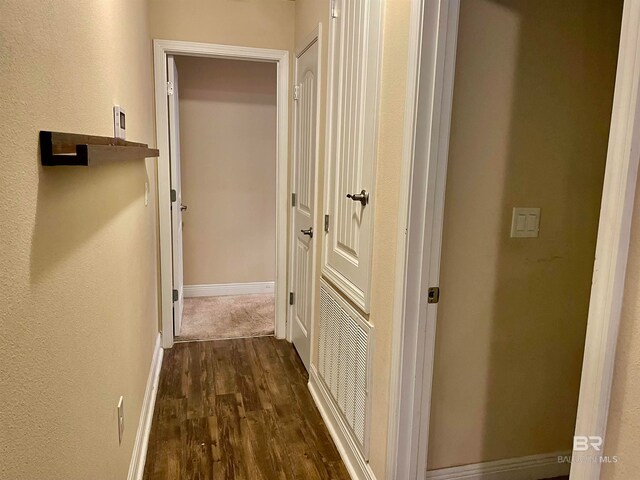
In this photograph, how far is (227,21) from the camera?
10.1ft

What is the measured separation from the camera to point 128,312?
1828 mm

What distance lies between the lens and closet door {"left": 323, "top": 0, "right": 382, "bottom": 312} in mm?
1772

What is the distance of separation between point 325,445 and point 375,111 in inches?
62.0

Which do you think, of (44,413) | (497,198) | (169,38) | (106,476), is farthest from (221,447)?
(169,38)

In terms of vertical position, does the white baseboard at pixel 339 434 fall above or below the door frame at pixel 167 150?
below

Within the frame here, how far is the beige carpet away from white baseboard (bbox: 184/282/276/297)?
6 cm

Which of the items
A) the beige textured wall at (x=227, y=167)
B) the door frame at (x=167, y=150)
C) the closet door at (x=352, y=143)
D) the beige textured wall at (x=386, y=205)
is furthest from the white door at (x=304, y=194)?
the beige textured wall at (x=227, y=167)

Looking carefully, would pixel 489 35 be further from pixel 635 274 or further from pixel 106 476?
pixel 106 476

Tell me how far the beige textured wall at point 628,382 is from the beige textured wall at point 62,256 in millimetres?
991

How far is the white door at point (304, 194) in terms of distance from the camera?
2.72 meters

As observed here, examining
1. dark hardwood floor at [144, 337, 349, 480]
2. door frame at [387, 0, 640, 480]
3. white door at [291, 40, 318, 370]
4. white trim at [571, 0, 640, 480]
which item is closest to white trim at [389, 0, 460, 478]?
door frame at [387, 0, 640, 480]

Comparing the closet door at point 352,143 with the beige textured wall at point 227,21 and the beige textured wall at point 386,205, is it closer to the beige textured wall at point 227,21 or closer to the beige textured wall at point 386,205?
the beige textured wall at point 386,205

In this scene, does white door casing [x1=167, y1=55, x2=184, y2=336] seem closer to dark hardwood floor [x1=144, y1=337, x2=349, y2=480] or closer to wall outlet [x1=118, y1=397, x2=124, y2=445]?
dark hardwood floor [x1=144, y1=337, x2=349, y2=480]

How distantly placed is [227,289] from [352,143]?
295 cm
